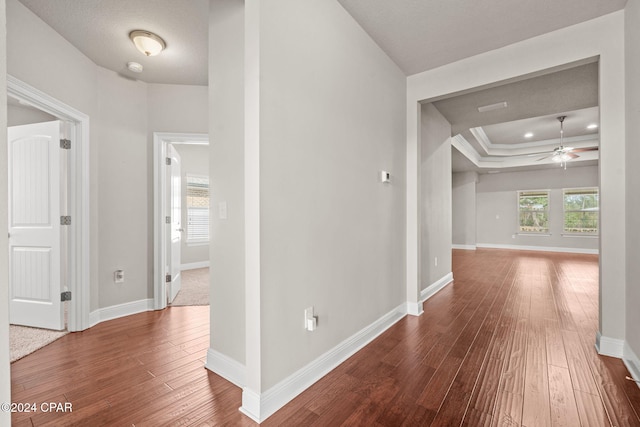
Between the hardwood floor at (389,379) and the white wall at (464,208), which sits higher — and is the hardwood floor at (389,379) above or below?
below

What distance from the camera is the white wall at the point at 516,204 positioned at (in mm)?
8414

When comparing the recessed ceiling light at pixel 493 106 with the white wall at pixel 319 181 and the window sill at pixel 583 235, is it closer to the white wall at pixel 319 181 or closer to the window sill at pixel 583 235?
the white wall at pixel 319 181

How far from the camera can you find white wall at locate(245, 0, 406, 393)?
5.38 ft

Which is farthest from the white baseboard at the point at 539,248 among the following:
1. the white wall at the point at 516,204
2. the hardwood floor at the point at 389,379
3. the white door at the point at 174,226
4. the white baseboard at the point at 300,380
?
the white door at the point at 174,226

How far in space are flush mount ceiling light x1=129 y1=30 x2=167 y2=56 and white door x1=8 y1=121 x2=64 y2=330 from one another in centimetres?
123

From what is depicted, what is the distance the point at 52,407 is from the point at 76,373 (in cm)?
40

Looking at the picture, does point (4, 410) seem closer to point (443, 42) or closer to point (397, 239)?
point (397, 239)

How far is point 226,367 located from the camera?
6.50 ft

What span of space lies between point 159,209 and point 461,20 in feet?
12.5

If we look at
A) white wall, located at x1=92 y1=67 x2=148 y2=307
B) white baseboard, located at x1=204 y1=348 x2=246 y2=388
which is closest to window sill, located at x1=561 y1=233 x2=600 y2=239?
white baseboard, located at x1=204 y1=348 x2=246 y2=388

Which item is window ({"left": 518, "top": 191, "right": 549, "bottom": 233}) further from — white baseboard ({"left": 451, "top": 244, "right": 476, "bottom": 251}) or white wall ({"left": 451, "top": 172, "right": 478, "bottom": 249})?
white baseboard ({"left": 451, "top": 244, "right": 476, "bottom": 251})

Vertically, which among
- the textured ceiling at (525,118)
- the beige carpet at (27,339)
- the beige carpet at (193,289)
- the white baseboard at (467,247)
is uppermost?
the textured ceiling at (525,118)

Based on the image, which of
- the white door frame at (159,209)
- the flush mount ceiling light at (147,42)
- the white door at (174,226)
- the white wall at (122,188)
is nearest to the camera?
the flush mount ceiling light at (147,42)

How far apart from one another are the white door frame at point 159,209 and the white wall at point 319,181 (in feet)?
6.91
